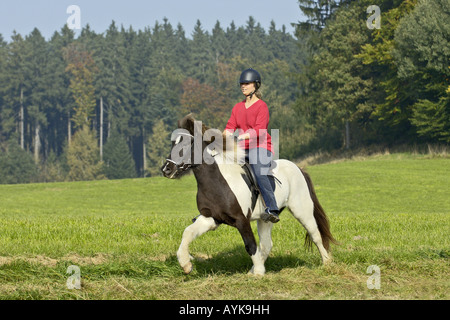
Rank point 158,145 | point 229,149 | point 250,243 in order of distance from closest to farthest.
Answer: point 250,243
point 229,149
point 158,145

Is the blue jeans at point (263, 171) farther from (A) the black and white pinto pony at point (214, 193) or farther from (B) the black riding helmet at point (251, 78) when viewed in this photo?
(B) the black riding helmet at point (251, 78)

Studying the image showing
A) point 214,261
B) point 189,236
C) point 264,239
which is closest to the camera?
point 189,236

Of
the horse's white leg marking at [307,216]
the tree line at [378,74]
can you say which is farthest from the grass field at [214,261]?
the tree line at [378,74]

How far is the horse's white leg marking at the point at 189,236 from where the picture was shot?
356 inches

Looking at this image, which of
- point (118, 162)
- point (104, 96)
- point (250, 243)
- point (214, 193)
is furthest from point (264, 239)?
point (104, 96)

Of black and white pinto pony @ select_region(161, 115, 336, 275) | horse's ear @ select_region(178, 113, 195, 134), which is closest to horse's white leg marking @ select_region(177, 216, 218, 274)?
black and white pinto pony @ select_region(161, 115, 336, 275)

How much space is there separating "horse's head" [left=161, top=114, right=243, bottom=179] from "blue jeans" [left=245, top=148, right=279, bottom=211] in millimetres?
356

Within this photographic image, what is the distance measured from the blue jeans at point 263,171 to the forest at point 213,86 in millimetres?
29254

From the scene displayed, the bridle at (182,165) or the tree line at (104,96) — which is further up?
the tree line at (104,96)

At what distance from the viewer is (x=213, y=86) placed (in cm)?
13750

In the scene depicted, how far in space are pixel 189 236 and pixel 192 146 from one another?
136 cm

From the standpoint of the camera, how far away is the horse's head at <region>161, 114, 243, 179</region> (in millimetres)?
9031

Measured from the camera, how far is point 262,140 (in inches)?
389

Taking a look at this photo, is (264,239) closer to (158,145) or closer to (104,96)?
(158,145)
